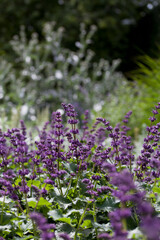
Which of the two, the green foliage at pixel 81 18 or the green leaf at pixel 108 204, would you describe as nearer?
the green leaf at pixel 108 204

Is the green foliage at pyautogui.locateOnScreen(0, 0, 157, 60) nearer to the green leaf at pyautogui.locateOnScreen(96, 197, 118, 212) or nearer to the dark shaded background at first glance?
the dark shaded background

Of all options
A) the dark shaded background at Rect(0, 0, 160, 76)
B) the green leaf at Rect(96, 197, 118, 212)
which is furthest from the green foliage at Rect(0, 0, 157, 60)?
the green leaf at Rect(96, 197, 118, 212)

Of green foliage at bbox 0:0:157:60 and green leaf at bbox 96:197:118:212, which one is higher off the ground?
green foliage at bbox 0:0:157:60

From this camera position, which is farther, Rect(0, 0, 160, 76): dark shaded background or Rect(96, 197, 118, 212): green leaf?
Rect(0, 0, 160, 76): dark shaded background

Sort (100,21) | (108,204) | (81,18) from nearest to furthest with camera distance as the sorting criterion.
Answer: (108,204)
(100,21)
(81,18)

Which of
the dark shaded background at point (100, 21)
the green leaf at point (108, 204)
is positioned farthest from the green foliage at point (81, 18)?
the green leaf at point (108, 204)

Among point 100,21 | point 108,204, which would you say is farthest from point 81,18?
point 108,204

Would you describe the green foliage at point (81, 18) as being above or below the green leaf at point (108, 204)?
above

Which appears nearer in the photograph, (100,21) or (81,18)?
(100,21)

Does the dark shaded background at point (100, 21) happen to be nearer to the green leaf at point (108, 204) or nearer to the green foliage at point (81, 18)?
the green foliage at point (81, 18)

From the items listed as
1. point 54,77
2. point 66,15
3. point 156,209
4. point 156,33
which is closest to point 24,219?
point 156,209

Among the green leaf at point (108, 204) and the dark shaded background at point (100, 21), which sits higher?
the dark shaded background at point (100, 21)

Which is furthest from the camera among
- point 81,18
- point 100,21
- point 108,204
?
point 81,18

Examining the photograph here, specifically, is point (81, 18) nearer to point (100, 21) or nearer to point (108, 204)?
point (100, 21)
